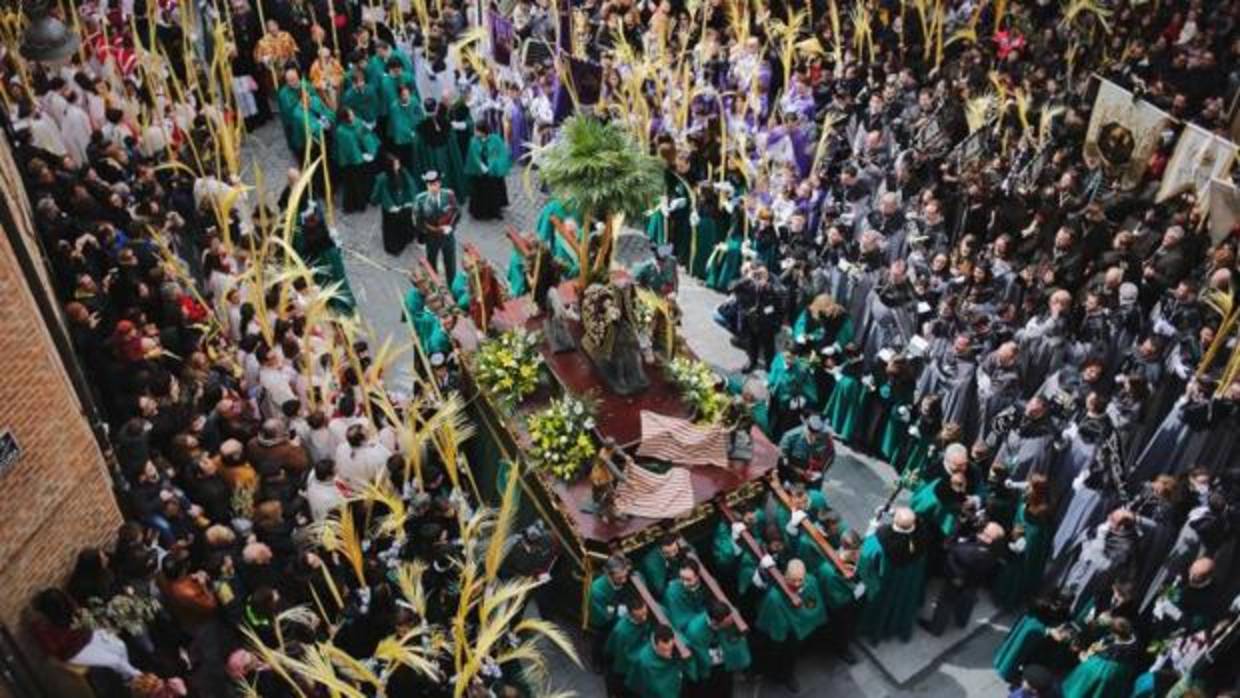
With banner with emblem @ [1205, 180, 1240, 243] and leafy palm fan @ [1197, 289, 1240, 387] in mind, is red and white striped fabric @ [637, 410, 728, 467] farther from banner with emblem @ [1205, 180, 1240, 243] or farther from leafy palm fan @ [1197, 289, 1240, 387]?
banner with emblem @ [1205, 180, 1240, 243]

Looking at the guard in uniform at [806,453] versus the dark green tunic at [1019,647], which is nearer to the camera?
the dark green tunic at [1019,647]

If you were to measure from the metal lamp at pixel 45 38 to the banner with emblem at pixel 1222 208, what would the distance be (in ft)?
44.5

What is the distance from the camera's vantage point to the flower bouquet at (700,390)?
39.9 ft

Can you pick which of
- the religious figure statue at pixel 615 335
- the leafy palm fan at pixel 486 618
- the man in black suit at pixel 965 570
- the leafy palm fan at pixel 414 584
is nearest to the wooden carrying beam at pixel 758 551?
the man in black suit at pixel 965 570

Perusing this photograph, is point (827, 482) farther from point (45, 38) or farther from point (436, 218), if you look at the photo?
point (45, 38)

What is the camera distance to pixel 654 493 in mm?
11391

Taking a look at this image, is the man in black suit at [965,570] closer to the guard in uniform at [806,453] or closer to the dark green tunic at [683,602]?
the guard in uniform at [806,453]

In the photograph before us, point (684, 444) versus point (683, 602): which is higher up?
point (684, 444)

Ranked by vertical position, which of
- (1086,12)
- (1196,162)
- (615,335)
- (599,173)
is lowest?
(615,335)

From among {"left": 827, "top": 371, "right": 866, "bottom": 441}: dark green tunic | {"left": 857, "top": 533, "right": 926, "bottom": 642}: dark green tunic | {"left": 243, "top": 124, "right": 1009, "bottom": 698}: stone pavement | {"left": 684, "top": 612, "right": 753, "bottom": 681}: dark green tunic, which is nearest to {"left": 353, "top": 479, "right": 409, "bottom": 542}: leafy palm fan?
{"left": 243, "top": 124, "right": 1009, "bottom": 698}: stone pavement

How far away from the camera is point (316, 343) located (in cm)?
1254

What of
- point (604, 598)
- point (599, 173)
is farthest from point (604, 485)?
point (599, 173)

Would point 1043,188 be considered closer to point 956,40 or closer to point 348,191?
point 956,40

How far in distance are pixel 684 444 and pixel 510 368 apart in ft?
7.18
